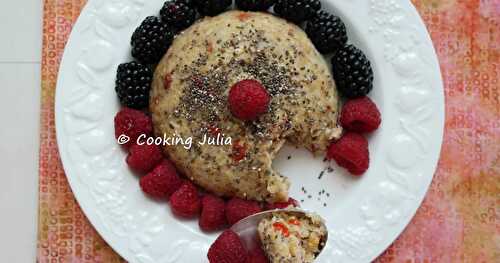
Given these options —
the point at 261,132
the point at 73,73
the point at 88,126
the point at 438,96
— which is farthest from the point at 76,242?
the point at 438,96

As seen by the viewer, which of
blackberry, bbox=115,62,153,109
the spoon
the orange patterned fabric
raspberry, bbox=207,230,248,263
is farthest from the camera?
the orange patterned fabric

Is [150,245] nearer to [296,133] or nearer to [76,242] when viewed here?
[76,242]

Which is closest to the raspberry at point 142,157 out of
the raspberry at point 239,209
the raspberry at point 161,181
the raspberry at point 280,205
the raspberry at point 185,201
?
the raspberry at point 161,181

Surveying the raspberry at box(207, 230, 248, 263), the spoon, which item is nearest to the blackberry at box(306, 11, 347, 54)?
the spoon

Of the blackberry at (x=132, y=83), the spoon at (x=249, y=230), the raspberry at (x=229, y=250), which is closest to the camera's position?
the raspberry at (x=229, y=250)

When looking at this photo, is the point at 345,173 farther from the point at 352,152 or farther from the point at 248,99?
the point at 248,99

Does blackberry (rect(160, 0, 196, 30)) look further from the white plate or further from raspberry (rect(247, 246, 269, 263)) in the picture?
raspberry (rect(247, 246, 269, 263))

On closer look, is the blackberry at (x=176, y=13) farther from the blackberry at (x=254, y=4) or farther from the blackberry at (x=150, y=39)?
the blackberry at (x=254, y=4)
